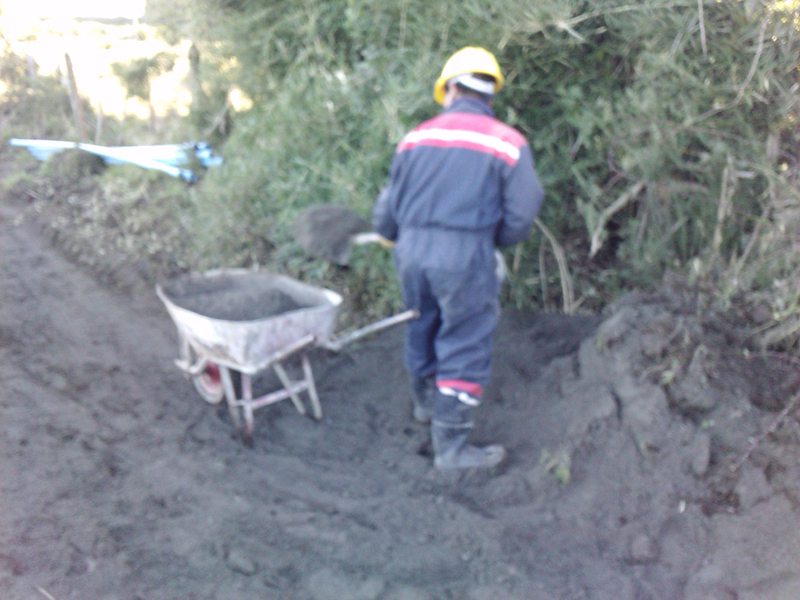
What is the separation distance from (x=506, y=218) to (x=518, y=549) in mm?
1629

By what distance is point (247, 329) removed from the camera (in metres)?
3.38

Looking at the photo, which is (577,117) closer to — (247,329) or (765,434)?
(765,434)

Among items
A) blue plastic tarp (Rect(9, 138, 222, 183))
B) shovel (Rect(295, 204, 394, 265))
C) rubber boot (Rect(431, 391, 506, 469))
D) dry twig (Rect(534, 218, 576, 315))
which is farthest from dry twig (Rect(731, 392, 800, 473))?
blue plastic tarp (Rect(9, 138, 222, 183))

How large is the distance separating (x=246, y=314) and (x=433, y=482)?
4.88 feet

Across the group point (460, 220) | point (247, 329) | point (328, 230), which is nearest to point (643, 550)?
point (460, 220)

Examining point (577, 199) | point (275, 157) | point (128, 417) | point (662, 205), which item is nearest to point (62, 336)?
point (128, 417)

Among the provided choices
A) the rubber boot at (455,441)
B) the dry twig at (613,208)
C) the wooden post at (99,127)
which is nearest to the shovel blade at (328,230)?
the rubber boot at (455,441)

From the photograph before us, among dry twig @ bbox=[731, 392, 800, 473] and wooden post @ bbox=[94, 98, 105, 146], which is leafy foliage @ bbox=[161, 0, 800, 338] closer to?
dry twig @ bbox=[731, 392, 800, 473]

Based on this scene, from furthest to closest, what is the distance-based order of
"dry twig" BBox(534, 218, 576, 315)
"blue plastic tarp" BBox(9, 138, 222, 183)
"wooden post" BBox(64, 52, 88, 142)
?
"wooden post" BBox(64, 52, 88, 142)
"blue plastic tarp" BBox(9, 138, 222, 183)
"dry twig" BBox(534, 218, 576, 315)

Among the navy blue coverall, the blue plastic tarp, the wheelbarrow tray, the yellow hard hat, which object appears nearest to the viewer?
the navy blue coverall

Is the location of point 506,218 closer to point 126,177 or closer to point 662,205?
point 662,205

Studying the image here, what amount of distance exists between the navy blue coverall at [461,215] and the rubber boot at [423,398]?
48 cm

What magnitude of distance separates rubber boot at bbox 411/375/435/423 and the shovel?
3.00ft

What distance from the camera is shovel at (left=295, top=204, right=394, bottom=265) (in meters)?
3.71
